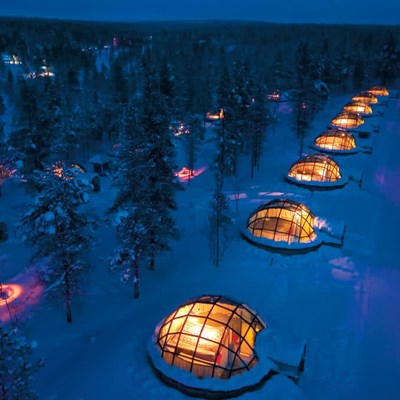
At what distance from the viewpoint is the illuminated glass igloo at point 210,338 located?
45.6ft

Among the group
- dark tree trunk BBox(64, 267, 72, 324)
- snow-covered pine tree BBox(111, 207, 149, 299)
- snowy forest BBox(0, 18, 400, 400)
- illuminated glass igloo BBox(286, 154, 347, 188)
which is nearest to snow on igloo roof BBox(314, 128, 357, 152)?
snowy forest BBox(0, 18, 400, 400)

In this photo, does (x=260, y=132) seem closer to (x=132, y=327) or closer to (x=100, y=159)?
(x=100, y=159)

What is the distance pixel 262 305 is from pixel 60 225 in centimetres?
1033

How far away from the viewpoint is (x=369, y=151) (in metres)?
44.1

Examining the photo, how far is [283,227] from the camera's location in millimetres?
24203

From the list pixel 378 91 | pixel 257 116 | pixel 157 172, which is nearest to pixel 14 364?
pixel 157 172

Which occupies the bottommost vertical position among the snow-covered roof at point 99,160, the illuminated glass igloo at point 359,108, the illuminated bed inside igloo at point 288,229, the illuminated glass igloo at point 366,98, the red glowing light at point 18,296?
the snow-covered roof at point 99,160

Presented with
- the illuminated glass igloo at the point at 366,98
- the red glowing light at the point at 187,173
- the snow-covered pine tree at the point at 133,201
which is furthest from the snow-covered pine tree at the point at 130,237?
the illuminated glass igloo at the point at 366,98

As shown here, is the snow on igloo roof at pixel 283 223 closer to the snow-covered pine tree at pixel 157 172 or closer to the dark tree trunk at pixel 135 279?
the snow-covered pine tree at pixel 157 172

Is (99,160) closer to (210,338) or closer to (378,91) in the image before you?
(210,338)

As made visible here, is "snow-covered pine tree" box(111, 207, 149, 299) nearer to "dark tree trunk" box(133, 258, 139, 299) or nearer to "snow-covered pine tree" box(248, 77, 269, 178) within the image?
"dark tree trunk" box(133, 258, 139, 299)

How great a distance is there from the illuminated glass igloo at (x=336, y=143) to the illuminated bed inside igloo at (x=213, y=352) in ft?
109

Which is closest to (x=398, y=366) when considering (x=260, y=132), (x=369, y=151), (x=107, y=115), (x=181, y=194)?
(x=181, y=194)

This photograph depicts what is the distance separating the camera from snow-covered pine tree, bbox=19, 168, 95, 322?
15531 millimetres
